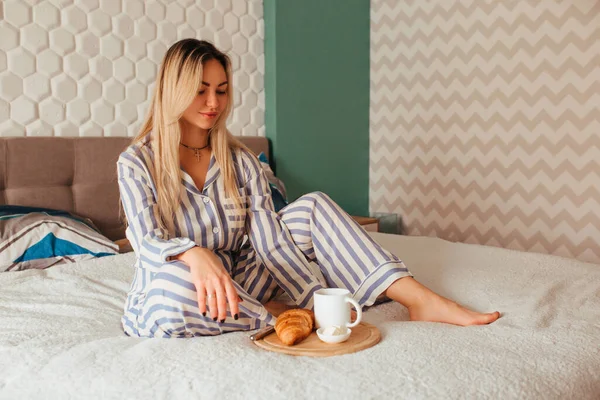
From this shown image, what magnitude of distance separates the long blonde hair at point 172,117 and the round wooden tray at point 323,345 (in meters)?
0.53

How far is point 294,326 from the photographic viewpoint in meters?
1.29

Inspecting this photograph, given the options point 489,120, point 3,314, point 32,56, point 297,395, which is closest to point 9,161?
point 32,56

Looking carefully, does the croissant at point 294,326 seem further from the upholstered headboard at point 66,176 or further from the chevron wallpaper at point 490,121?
the chevron wallpaper at point 490,121

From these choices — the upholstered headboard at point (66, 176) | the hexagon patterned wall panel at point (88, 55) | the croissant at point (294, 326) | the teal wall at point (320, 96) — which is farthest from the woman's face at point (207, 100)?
the teal wall at point (320, 96)

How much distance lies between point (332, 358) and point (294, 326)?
0.14 metres

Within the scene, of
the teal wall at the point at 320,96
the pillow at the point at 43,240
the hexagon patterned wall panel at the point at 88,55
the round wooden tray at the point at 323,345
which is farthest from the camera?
the teal wall at the point at 320,96

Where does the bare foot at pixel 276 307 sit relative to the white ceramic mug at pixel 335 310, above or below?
below

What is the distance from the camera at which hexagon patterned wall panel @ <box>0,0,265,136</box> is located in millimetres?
2607

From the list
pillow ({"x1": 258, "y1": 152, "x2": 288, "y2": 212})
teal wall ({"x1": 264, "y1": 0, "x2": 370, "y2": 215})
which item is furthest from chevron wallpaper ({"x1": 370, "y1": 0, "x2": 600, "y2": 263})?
pillow ({"x1": 258, "y1": 152, "x2": 288, "y2": 212})

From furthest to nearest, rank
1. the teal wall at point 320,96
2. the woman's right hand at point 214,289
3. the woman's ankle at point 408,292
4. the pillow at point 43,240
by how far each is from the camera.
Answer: the teal wall at point 320,96
the pillow at point 43,240
the woman's ankle at point 408,292
the woman's right hand at point 214,289

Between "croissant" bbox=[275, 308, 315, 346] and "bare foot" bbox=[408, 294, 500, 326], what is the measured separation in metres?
0.33

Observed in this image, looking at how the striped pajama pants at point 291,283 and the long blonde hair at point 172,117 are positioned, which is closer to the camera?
the striped pajama pants at point 291,283

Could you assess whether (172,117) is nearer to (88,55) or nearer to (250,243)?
(250,243)

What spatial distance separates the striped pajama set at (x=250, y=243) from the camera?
4.87ft
